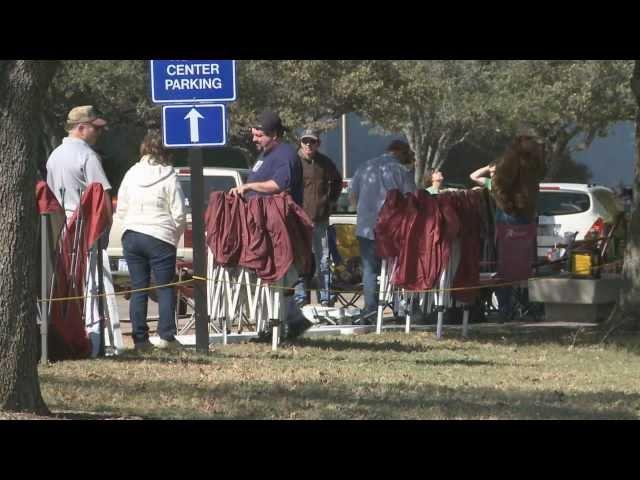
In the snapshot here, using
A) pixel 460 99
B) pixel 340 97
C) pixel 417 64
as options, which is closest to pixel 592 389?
pixel 340 97

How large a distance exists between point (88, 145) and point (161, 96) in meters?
0.85

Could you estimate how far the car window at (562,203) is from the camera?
21047mm

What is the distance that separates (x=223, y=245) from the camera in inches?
456

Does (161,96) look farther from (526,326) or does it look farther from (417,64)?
(417,64)

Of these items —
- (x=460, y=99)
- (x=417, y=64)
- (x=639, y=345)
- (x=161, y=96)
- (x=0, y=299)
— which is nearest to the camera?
(x=0, y=299)

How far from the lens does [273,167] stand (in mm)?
11922

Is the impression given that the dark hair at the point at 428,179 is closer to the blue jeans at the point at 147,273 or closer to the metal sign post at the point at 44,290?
the blue jeans at the point at 147,273

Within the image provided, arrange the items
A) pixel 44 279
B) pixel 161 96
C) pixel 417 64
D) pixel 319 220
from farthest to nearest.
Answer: pixel 417 64 → pixel 319 220 → pixel 161 96 → pixel 44 279

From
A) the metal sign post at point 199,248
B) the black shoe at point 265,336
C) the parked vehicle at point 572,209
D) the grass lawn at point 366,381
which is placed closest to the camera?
the grass lawn at point 366,381

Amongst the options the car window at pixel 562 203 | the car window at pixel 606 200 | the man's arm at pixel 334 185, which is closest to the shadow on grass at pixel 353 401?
the man's arm at pixel 334 185

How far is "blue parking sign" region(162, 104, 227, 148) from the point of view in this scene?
1105 centimetres

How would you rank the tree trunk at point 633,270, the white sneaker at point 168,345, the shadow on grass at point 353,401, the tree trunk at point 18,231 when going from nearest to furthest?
the tree trunk at point 18,231 < the shadow on grass at point 353,401 < the white sneaker at point 168,345 < the tree trunk at point 633,270

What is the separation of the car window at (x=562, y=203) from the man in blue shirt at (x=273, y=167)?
9560 millimetres

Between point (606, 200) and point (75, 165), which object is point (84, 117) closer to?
point (75, 165)
